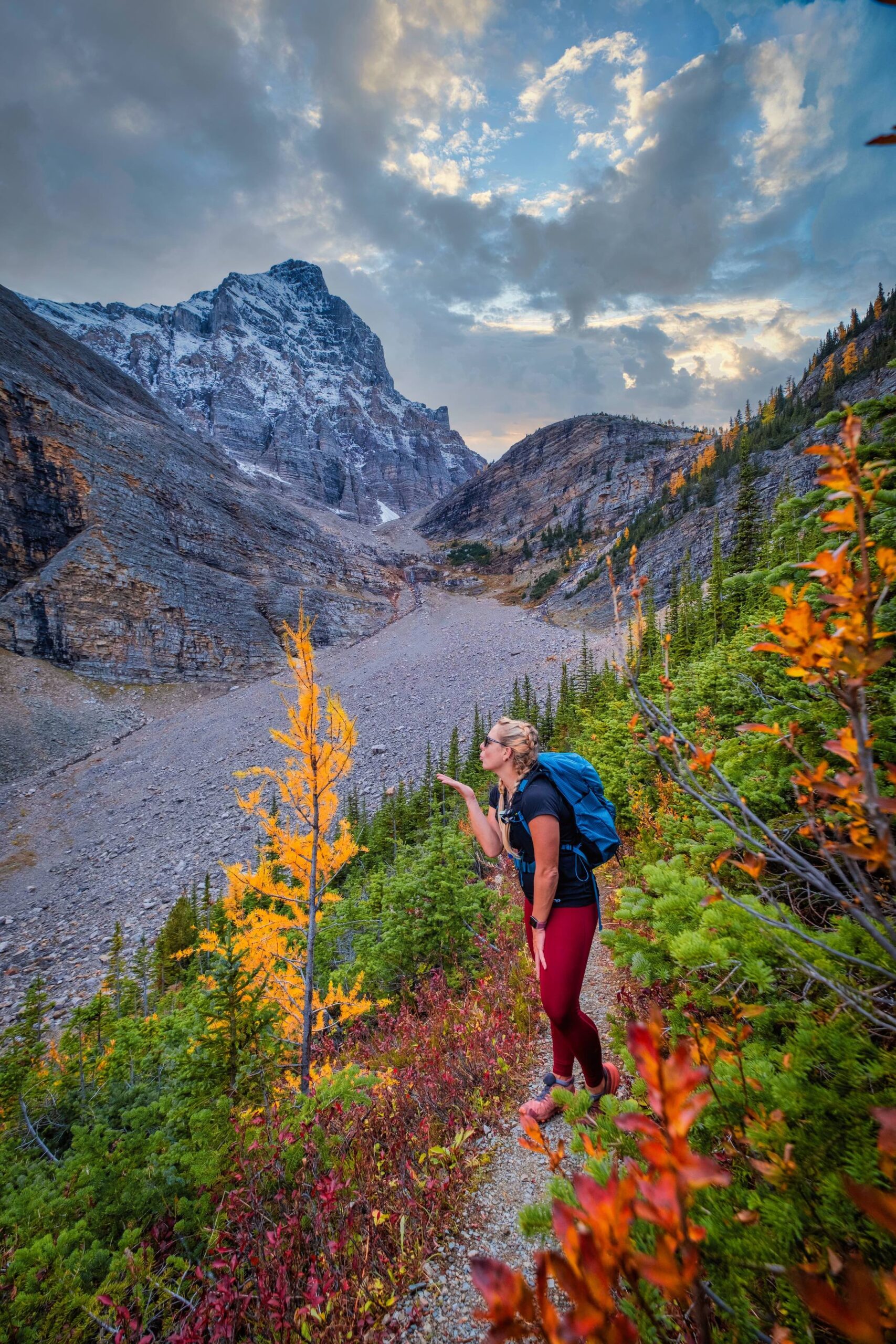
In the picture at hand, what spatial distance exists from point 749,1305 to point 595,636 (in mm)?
49555

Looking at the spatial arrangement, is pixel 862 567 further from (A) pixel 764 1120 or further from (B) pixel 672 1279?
(A) pixel 764 1120

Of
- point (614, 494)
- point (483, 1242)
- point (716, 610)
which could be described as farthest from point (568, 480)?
point (483, 1242)

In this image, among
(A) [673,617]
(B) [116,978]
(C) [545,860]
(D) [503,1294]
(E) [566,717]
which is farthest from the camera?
(A) [673,617]

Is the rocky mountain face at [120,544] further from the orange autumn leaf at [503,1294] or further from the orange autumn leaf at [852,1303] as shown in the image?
the orange autumn leaf at [852,1303]

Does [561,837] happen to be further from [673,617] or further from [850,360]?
[850,360]

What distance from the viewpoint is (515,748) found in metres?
2.73

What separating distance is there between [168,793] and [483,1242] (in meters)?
30.9

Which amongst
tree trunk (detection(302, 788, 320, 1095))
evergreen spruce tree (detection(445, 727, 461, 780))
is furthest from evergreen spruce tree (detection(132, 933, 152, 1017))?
evergreen spruce tree (detection(445, 727, 461, 780))

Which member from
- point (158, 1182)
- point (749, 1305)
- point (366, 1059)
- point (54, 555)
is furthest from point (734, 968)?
point (54, 555)

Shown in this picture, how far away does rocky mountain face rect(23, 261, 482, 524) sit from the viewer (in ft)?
389

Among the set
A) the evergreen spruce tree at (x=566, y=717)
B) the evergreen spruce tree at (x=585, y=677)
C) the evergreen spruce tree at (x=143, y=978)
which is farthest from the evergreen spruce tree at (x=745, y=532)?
the evergreen spruce tree at (x=143, y=978)

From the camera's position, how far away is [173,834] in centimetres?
2419

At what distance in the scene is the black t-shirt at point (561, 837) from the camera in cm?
259

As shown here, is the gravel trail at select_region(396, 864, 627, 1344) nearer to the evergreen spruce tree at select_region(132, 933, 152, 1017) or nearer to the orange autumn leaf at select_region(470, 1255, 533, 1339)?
the orange autumn leaf at select_region(470, 1255, 533, 1339)
